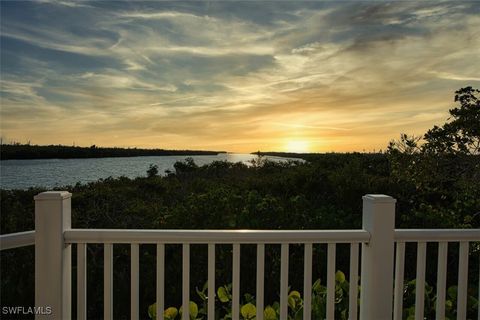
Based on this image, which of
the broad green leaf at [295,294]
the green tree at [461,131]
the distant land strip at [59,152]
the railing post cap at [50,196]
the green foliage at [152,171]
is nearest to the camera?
the railing post cap at [50,196]

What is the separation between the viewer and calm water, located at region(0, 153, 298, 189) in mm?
7078

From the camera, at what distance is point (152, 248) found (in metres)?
4.63

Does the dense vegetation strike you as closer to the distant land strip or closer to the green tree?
the green tree

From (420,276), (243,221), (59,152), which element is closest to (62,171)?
(59,152)

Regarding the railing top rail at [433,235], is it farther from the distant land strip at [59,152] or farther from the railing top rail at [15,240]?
the distant land strip at [59,152]

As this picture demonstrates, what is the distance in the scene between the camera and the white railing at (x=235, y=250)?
6.38 ft

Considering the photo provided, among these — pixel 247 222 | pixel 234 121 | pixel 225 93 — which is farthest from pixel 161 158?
pixel 247 222

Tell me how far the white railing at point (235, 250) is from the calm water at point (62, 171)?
588 cm

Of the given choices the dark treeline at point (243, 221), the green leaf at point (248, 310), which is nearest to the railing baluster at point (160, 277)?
the green leaf at point (248, 310)

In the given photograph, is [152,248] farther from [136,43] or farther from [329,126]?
[329,126]

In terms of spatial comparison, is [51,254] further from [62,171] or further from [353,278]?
[62,171]

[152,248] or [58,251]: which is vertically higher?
[58,251]

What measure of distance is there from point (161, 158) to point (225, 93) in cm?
944

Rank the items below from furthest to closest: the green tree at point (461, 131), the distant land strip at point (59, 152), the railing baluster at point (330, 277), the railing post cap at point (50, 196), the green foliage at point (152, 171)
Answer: the green foliage at point (152, 171)
the distant land strip at point (59, 152)
the green tree at point (461, 131)
the railing baluster at point (330, 277)
the railing post cap at point (50, 196)
